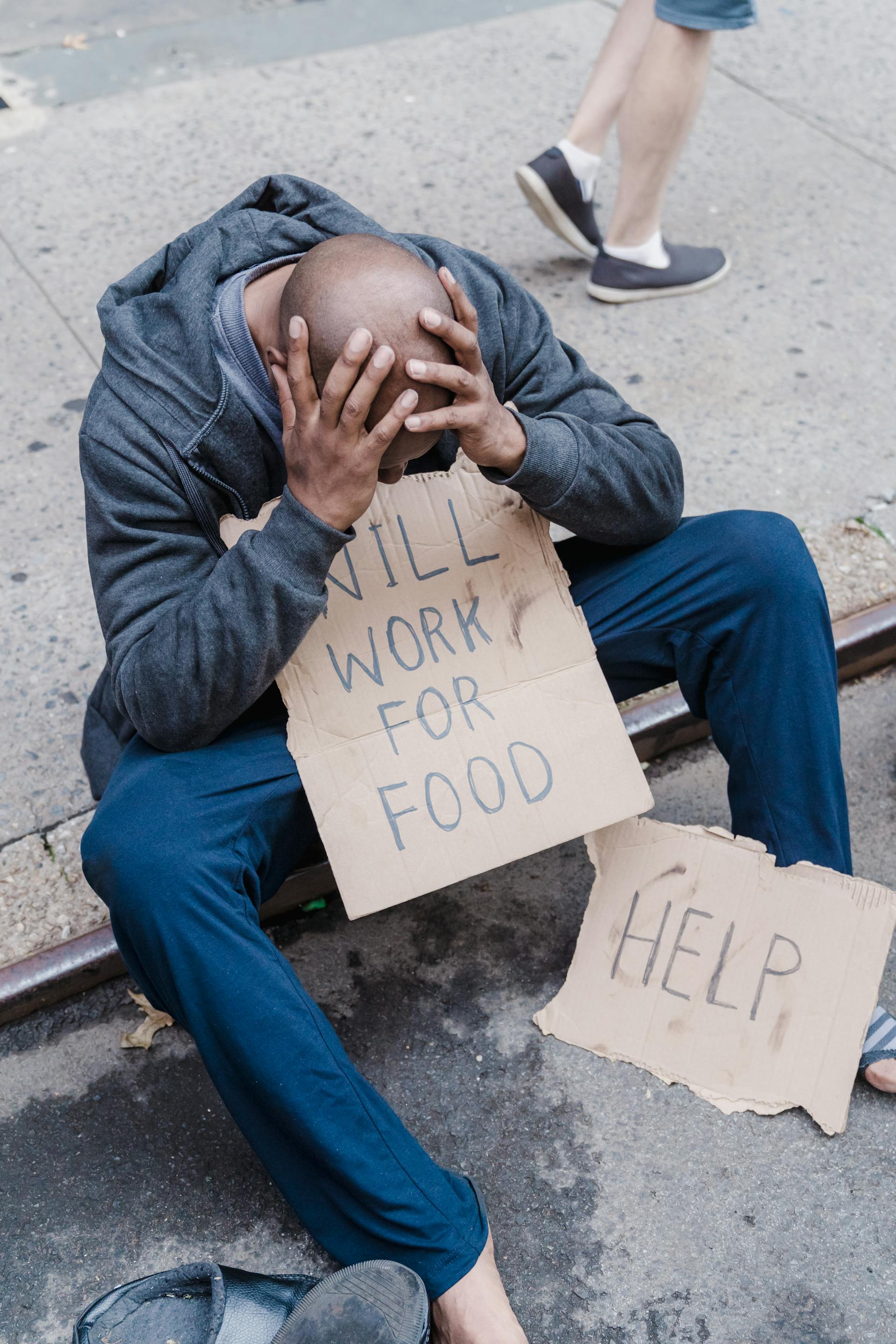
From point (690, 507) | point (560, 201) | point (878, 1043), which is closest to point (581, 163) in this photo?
point (560, 201)

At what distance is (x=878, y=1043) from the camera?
74.9 inches

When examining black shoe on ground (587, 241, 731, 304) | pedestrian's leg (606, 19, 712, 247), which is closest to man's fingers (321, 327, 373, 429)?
pedestrian's leg (606, 19, 712, 247)

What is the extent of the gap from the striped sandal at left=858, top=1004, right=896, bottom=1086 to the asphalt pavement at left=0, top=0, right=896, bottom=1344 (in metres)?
0.06

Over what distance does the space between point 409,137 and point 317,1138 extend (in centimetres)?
357

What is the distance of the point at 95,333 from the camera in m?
3.29

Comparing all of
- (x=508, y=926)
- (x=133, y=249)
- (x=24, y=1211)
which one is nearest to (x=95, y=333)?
(x=133, y=249)

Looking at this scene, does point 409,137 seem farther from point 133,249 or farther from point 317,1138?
point 317,1138

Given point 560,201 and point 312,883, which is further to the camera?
point 560,201

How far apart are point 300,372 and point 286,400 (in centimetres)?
6

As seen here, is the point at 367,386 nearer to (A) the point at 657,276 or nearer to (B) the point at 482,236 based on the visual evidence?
(A) the point at 657,276

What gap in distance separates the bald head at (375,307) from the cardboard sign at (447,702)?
0.31 metres

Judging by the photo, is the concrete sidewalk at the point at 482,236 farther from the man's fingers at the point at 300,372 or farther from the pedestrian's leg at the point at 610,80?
the man's fingers at the point at 300,372

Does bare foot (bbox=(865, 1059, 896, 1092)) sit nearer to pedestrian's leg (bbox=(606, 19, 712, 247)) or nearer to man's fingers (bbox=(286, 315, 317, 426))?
man's fingers (bbox=(286, 315, 317, 426))

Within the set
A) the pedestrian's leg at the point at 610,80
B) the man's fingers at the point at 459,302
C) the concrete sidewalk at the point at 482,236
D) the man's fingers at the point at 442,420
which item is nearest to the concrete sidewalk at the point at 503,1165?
the concrete sidewalk at the point at 482,236
